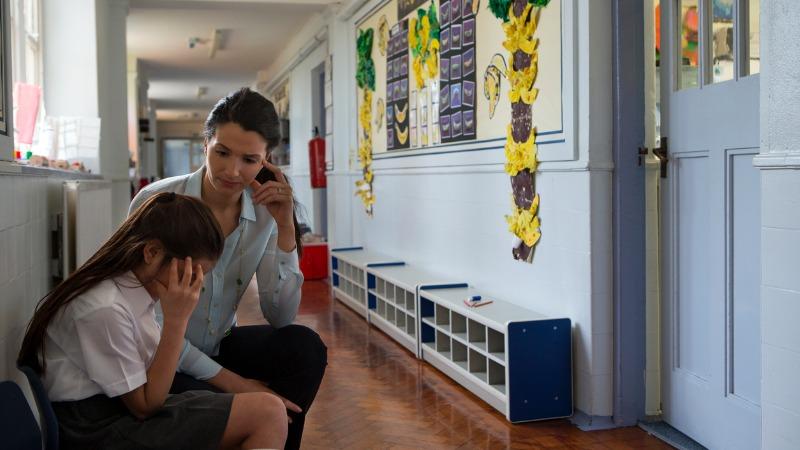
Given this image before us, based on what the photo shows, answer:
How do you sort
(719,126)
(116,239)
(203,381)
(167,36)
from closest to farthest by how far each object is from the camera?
(116,239) → (203,381) → (719,126) → (167,36)

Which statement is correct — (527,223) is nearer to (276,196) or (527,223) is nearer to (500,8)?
(500,8)

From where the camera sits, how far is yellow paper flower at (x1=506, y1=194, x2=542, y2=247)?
145 inches

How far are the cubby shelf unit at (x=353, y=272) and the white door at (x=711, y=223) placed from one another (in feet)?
9.74

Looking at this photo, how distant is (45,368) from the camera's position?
1633 mm

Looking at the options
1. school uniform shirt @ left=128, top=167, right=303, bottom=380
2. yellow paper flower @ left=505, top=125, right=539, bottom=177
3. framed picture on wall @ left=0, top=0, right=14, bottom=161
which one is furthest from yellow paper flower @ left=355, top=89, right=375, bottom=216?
framed picture on wall @ left=0, top=0, right=14, bottom=161

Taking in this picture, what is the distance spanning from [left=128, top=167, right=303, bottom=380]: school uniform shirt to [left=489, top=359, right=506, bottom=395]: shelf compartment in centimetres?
145

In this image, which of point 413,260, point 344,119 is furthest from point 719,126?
point 344,119

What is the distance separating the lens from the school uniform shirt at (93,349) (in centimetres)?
161

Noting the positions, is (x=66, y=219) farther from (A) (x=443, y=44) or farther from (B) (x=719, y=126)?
(A) (x=443, y=44)

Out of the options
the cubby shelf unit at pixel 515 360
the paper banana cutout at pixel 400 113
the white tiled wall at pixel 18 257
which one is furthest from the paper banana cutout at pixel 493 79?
the white tiled wall at pixel 18 257

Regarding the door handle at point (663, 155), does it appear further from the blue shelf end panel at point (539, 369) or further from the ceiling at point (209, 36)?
the ceiling at point (209, 36)

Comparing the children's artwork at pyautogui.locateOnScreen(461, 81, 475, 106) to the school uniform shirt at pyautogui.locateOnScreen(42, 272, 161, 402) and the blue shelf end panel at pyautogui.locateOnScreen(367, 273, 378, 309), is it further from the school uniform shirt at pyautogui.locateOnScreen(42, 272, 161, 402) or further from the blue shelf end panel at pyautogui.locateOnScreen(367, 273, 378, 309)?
the school uniform shirt at pyautogui.locateOnScreen(42, 272, 161, 402)

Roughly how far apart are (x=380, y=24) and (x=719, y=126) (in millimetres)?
4076

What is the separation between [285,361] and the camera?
2.29m
